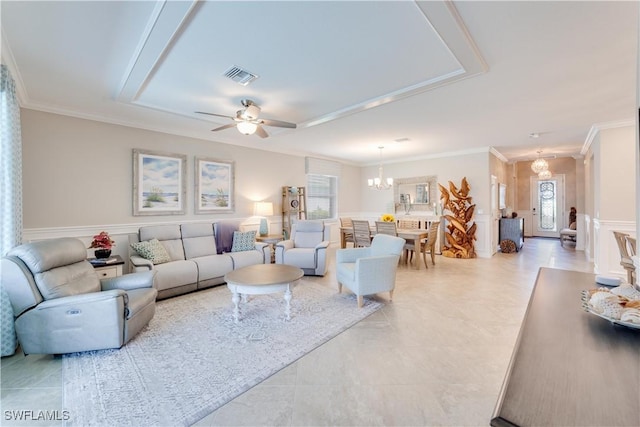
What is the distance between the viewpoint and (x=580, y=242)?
294 inches

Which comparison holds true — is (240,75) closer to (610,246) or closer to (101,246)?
(101,246)

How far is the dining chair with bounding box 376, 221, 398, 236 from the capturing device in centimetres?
529

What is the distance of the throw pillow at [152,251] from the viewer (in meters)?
3.87

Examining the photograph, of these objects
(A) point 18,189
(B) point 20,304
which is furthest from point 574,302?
(A) point 18,189

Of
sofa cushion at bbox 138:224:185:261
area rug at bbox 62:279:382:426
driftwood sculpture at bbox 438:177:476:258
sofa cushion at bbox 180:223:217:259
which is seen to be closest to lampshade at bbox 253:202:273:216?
sofa cushion at bbox 180:223:217:259

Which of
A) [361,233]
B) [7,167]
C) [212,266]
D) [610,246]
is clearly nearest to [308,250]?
[361,233]

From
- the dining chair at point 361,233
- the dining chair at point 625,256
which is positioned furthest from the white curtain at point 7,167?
the dining chair at point 625,256

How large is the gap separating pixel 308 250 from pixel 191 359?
8.97 ft

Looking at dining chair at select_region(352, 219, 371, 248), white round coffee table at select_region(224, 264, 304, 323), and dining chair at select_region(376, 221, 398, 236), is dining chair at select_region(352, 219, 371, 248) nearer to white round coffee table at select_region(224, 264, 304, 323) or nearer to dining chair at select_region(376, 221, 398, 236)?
dining chair at select_region(376, 221, 398, 236)

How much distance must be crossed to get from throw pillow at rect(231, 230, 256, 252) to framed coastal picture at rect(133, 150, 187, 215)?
108 centimetres

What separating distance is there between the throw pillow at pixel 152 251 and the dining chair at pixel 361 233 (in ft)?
11.5

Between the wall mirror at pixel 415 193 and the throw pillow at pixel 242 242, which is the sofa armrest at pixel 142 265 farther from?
the wall mirror at pixel 415 193

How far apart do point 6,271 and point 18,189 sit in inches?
41.1

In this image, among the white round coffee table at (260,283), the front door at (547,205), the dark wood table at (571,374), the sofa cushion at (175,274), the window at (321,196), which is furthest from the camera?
the front door at (547,205)
